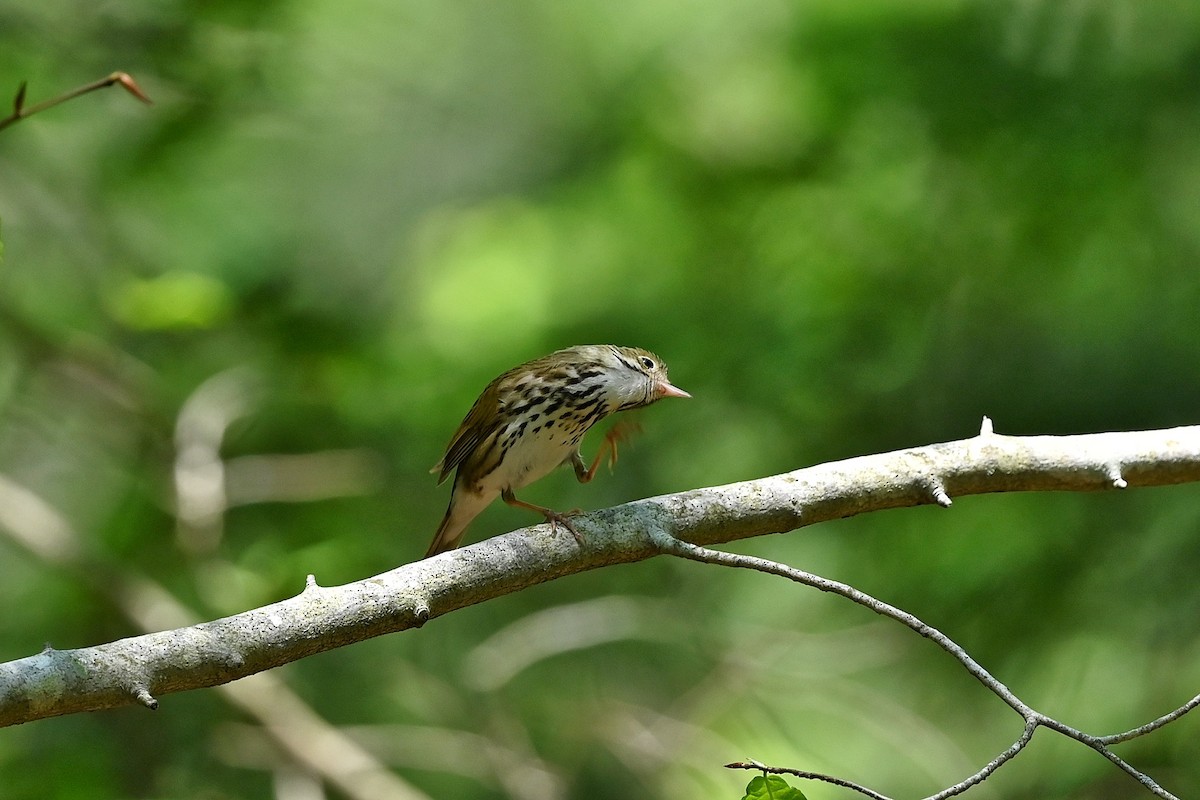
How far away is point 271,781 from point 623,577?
2450 millimetres

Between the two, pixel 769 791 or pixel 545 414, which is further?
pixel 545 414

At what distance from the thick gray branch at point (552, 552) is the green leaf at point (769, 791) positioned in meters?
0.89

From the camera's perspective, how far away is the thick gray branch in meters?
2.37

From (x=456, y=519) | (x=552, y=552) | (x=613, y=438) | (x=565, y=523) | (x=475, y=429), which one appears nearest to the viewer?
(x=552, y=552)

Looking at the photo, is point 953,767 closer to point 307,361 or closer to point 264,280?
point 307,361

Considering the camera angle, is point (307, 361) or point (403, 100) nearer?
point (307, 361)

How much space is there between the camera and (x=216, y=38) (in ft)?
18.0

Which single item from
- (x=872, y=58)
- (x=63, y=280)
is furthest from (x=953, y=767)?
(x=63, y=280)

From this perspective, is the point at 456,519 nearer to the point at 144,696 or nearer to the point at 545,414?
the point at 545,414

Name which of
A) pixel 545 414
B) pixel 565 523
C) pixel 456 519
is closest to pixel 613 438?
pixel 545 414

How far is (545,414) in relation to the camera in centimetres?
404

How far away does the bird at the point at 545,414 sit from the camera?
4.04 m

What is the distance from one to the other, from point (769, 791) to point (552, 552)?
0.96 metres

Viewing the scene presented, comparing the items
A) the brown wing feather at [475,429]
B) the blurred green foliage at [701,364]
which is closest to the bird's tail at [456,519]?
the brown wing feather at [475,429]
